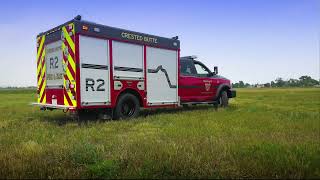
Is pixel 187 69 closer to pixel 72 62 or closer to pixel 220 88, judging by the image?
pixel 220 88

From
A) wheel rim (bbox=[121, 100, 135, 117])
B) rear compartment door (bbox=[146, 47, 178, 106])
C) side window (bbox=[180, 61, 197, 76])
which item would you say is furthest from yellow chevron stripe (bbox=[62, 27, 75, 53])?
side window (bbox=[180, 61, 197, 76])

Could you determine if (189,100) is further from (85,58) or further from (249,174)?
(249,174)

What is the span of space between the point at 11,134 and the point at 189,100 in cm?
659

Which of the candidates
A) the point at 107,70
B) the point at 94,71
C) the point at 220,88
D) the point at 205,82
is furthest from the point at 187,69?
the point at 94,71

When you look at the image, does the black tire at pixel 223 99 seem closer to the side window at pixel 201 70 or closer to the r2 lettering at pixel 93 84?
the side window at pixel 201 70

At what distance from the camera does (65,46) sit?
8812 millimetres

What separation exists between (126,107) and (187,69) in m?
3.27

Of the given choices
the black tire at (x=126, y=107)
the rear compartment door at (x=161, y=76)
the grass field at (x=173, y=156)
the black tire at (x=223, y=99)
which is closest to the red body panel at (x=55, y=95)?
the black tire at (x=126, y=107)

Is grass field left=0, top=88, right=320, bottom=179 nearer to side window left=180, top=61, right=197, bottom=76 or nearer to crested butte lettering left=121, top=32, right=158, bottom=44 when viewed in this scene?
crested butte lettering left=121, top=32, right=158, bottom=44

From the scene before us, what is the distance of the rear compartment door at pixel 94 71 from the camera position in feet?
28.3

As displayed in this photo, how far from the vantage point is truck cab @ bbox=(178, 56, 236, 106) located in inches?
467

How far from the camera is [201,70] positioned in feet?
41.4

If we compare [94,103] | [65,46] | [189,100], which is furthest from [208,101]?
[65,46]

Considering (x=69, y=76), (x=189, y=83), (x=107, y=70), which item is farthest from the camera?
(x=189, y=83)
